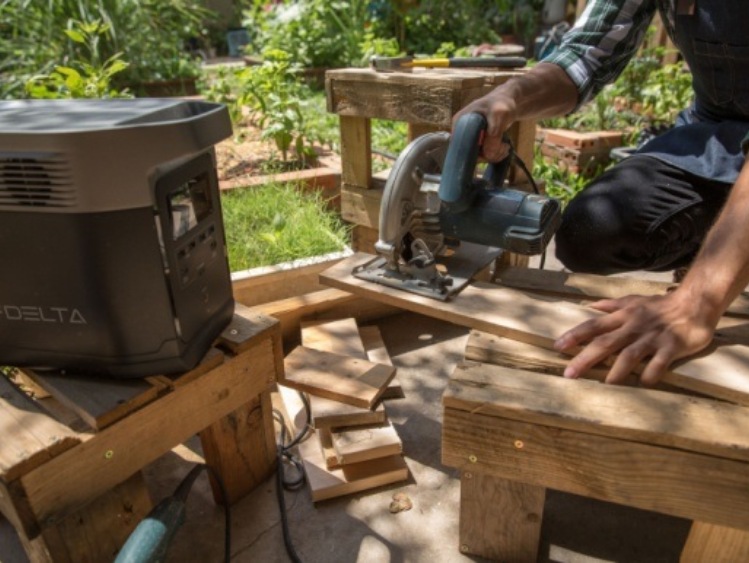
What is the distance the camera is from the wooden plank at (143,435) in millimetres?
1089

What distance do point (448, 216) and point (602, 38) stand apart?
863mm

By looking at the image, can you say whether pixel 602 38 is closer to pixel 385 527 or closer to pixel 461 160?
pixel 461 160

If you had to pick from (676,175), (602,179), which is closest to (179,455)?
(602,179)

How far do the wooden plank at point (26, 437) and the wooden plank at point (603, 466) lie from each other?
75 cm

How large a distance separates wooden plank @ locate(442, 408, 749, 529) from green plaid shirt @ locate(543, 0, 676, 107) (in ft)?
4.01

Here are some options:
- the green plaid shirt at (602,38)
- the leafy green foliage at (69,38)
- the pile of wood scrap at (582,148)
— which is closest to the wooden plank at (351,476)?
the green plaid shirt at (602,38)

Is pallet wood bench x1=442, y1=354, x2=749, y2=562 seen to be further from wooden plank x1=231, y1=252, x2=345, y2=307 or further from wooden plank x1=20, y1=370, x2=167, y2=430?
wooden plank x1=231, y1=252, x2=345, y2=307

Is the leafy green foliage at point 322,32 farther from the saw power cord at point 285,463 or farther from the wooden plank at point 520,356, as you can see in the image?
the wooden plank at point 520,356

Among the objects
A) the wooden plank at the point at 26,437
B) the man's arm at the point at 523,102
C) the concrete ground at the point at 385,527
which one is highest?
the man's arm at the point at 523,102

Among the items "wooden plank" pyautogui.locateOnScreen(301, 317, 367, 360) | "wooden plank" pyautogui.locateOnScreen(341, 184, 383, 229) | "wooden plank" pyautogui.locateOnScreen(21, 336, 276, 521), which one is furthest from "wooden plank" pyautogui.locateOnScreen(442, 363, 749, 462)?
"wooden plank" pyautogui.locateOnScreen(341, 184, 383, 229)

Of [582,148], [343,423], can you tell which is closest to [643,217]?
[343,423]

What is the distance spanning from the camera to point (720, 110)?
1.87 meters

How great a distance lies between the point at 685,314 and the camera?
4.00 ft

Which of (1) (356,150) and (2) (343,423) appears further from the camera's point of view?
(1) (356,150)
